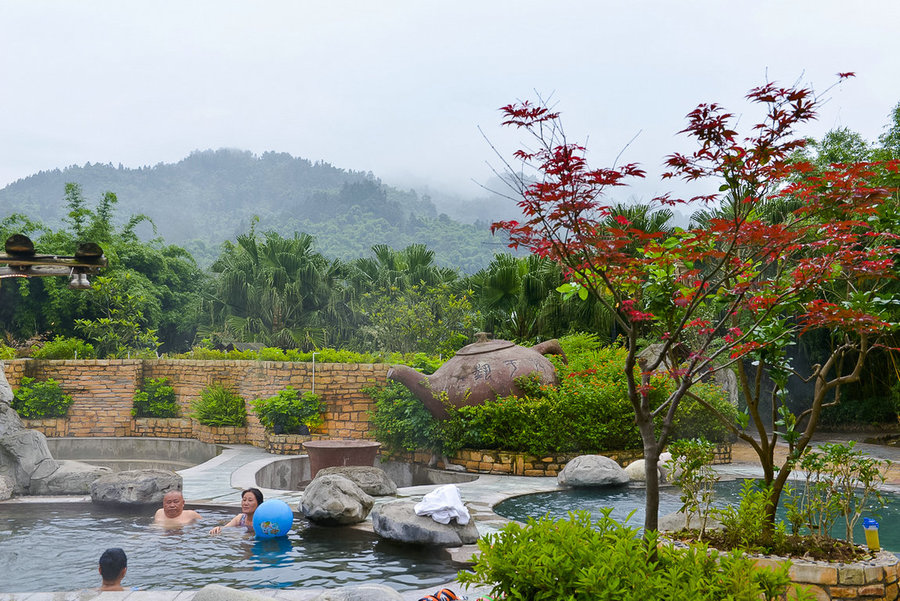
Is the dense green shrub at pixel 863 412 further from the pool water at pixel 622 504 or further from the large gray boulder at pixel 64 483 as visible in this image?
the large gray boulder at pixel 64 483


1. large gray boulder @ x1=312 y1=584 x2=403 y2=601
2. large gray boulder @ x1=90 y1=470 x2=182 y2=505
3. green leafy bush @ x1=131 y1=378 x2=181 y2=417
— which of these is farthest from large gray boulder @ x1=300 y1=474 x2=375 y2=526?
green leafy bush @ x1=131 y1=378 x2=181 y2=417

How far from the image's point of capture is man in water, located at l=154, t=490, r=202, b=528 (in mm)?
7398

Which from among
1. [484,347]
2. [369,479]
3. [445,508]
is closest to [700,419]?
[484,347]

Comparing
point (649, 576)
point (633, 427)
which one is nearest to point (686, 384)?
point (649, 576)

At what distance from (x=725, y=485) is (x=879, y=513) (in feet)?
7.09

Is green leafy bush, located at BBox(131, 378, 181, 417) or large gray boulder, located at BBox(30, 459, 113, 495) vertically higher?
green leafy bush, located at BBox(131, 378, 181, 417)

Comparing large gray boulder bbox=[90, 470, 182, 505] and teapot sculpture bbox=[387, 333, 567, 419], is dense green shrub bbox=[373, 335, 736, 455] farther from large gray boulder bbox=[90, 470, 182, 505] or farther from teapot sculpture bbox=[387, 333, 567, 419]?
large gray boulder bbox=[90, 470, 182, 505]

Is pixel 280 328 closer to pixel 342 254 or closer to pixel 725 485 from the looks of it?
pixel 725 485

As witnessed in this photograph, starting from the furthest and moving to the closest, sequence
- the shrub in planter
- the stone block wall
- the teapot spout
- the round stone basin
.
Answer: the shrub in planter → the stone block wall → the teapot spout → the round stone basin

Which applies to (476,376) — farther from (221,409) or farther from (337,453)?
(221,409)

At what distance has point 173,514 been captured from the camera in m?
7.44

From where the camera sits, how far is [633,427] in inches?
453

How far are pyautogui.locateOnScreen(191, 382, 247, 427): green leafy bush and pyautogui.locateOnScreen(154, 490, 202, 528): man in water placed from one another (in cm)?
753

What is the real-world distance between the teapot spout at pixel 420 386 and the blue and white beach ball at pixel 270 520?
4.87 meters
